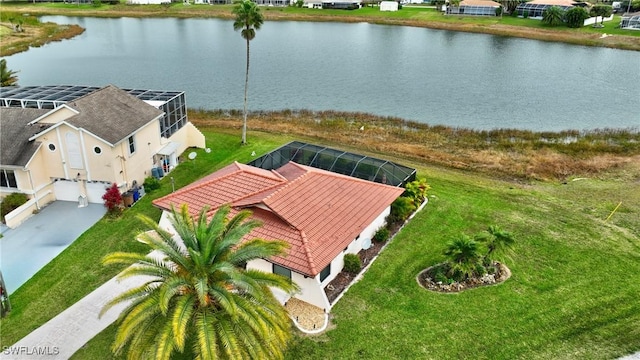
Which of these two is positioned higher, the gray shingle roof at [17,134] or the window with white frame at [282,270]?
the gray shingle roof at [17,134]

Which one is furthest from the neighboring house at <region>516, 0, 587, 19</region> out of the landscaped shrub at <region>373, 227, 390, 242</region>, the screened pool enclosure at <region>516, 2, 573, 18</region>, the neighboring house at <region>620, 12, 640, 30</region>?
the landscaped shrub at <region>373, 227, 390, 242</region>

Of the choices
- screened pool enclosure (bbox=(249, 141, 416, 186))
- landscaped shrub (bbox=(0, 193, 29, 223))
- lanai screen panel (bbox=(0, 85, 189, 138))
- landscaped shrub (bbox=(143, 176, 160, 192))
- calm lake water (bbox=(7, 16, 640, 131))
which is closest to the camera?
landscaped shrub (bbox=(0, 193, 29, 223))

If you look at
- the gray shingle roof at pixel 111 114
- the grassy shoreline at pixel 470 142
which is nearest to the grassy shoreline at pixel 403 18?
the grassy shoreline at pixel 470 142

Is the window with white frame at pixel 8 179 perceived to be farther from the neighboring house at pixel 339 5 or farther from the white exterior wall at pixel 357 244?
the neighboring house at pixel 339 5

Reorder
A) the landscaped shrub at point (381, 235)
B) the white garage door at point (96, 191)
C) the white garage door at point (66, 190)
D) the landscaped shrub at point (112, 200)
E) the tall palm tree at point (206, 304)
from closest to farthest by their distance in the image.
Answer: the tall palm tree at point (206, 304), the landscaped shrub at point (381, 235), the landscaped shrub at point (112, 200), the white garage door at point (96, 191), the white garage door at point (66, 190)

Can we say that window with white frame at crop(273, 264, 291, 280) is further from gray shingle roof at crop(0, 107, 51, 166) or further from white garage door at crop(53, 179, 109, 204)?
gray shingle roof at crop(0, 107, 51, 166)

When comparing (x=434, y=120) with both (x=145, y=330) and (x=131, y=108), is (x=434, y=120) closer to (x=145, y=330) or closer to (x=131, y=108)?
(x=131, y=108)

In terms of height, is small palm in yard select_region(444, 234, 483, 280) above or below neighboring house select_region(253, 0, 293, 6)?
below

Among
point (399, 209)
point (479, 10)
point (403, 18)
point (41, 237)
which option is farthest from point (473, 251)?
point (479, 10)
